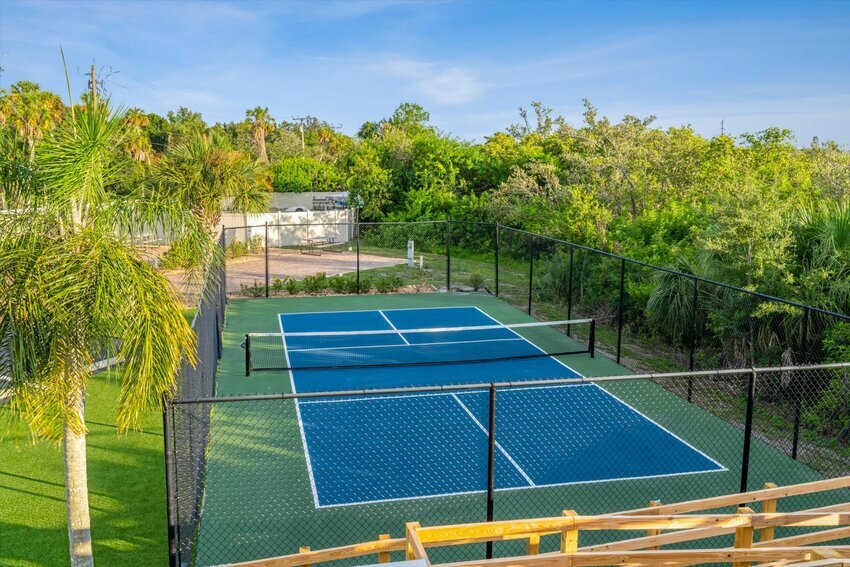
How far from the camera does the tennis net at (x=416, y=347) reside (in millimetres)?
16688

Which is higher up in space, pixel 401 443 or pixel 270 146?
pixel 270 146

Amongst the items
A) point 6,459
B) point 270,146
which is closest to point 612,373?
point 6,459

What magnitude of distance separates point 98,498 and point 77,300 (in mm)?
4673

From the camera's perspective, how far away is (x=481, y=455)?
11.4 m

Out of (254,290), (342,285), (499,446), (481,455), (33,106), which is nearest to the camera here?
(481,455)

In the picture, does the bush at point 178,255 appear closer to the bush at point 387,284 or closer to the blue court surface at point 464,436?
the blue court surface at point 464,436

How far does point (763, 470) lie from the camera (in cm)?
1100

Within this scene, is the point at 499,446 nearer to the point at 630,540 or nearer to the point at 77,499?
the point at 630,540

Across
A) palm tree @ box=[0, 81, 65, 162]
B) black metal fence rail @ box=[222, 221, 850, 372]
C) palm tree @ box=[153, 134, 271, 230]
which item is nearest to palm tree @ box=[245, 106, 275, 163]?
palm tree @ box=[0, 81, 65, 162]

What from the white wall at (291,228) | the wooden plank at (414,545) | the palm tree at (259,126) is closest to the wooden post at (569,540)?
the wooden plank at (414,545)

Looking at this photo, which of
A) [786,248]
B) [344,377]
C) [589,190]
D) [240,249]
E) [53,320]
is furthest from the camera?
[240,249]

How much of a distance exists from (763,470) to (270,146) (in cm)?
6942

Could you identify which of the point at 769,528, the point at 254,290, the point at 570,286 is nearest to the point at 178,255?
the point at 769,528

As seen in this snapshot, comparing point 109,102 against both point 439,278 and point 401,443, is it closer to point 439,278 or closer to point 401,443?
point 401,443
